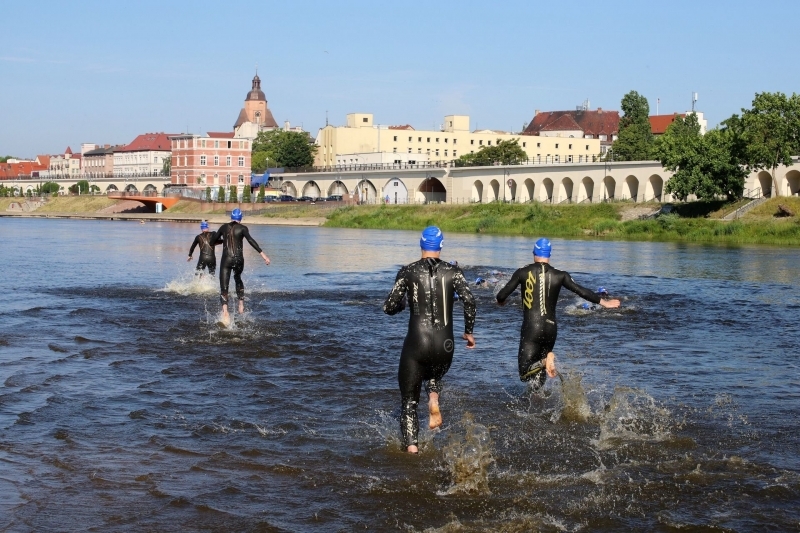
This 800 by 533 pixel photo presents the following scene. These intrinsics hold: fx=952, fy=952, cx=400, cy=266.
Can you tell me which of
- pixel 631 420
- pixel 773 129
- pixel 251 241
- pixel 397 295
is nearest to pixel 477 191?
pixel 773 129

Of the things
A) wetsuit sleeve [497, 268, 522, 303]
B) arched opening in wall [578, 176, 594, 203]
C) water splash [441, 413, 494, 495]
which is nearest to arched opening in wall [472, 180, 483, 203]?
arched opening in wall [578, 176, 594, 203]

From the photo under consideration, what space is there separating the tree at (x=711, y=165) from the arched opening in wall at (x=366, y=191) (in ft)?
200

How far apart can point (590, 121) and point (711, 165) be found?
10383 centimetres

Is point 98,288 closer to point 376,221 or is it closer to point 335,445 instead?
point 335,445

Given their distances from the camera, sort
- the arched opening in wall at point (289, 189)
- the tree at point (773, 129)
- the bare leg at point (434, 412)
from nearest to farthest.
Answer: the bare leg at point (434, 412), the tree at point (773, 129), the arched opening in wall at point (289, 189)

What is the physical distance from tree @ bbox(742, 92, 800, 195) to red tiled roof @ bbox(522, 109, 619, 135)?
101280 mm

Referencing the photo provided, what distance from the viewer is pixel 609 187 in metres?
104

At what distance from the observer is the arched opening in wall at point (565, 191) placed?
107850 mm

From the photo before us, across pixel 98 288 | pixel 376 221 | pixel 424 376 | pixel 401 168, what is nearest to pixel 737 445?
pixel 424 376

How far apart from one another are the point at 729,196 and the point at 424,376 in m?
68.8

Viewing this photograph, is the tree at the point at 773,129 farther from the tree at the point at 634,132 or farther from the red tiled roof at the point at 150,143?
the red tiled roof at the point at 150,143

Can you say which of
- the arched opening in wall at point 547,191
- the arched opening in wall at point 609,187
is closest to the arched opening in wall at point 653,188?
the arched opening in wall at point 609,187

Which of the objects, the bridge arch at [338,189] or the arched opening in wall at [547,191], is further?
the bridge arch at [338,189]

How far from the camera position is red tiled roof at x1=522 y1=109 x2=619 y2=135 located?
17150cm
